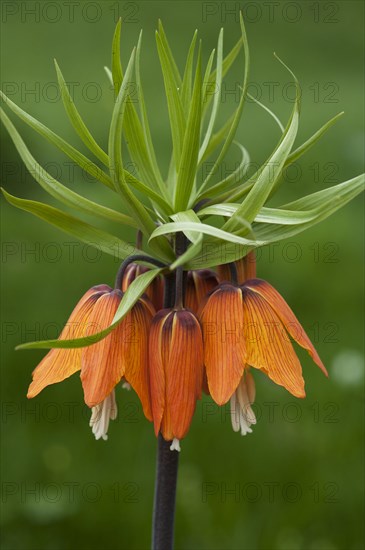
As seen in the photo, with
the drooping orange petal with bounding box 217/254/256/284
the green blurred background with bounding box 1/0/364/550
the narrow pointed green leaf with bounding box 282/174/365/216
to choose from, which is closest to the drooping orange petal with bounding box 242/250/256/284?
the drooping orange petal with bounding box 217/254/256/284

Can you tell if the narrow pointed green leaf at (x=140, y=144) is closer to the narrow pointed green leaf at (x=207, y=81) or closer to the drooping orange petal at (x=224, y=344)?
the narrow pointed green leaf at (x=207, y=81)

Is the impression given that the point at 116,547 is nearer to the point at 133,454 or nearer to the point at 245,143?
the point at 133,454

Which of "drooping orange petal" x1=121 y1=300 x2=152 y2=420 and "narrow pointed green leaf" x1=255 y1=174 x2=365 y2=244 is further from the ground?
"narrow pointed green leaf" x1=255 y1=174 x2=365 y2=244

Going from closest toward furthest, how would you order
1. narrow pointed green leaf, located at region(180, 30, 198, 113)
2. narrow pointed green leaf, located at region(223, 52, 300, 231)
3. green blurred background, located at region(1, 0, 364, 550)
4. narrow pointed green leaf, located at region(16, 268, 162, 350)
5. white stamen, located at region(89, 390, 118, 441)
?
narrow pointed green leaf, located at region(16, 268, 162, 350), narrow pointed green leaf, located at region(223, 52, 300, 231), white stamen, located at region(89, 390, 118, 441), narrow pointed green leaf, located at region(180, 30, 198, 113), green blurred background, located at region(1, 0, 364, 550)

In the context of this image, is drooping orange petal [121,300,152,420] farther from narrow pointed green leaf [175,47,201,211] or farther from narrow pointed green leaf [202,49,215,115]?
narrow pointed green leaf [202,49,215,115]

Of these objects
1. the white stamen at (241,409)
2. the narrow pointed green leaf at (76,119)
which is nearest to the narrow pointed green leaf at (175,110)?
the narrow pointed green leaf at (76,119)

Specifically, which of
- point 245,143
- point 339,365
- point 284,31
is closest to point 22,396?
point 339,365
